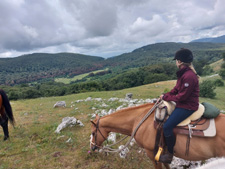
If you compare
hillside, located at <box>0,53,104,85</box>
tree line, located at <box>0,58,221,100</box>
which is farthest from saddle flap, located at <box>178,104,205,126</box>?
hillside, located at <box>0,53,104,85</box>

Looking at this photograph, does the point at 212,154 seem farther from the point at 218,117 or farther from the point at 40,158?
the point at 40,158

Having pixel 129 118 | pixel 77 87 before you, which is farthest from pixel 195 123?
pixel 77 87

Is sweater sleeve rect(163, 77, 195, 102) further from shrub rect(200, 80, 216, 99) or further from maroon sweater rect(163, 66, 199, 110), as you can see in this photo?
shrub rect(200, 80, 216, 99)

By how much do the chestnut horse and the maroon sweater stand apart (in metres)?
0.70

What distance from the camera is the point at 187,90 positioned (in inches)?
112

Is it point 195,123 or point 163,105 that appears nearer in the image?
point 195,123

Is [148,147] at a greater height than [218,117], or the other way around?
[218,117]

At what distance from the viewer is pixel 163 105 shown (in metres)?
3.24

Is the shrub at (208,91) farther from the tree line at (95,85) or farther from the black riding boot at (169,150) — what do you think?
the tree line at (95,85)

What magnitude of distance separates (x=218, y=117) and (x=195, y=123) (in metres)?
0.55

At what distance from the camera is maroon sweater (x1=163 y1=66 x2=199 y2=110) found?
2.85 metres

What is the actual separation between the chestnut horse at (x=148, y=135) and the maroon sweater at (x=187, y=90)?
27.6 inches

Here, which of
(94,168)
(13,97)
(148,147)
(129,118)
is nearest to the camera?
(148,147)

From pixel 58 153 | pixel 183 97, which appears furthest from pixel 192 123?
pixel 58 153
